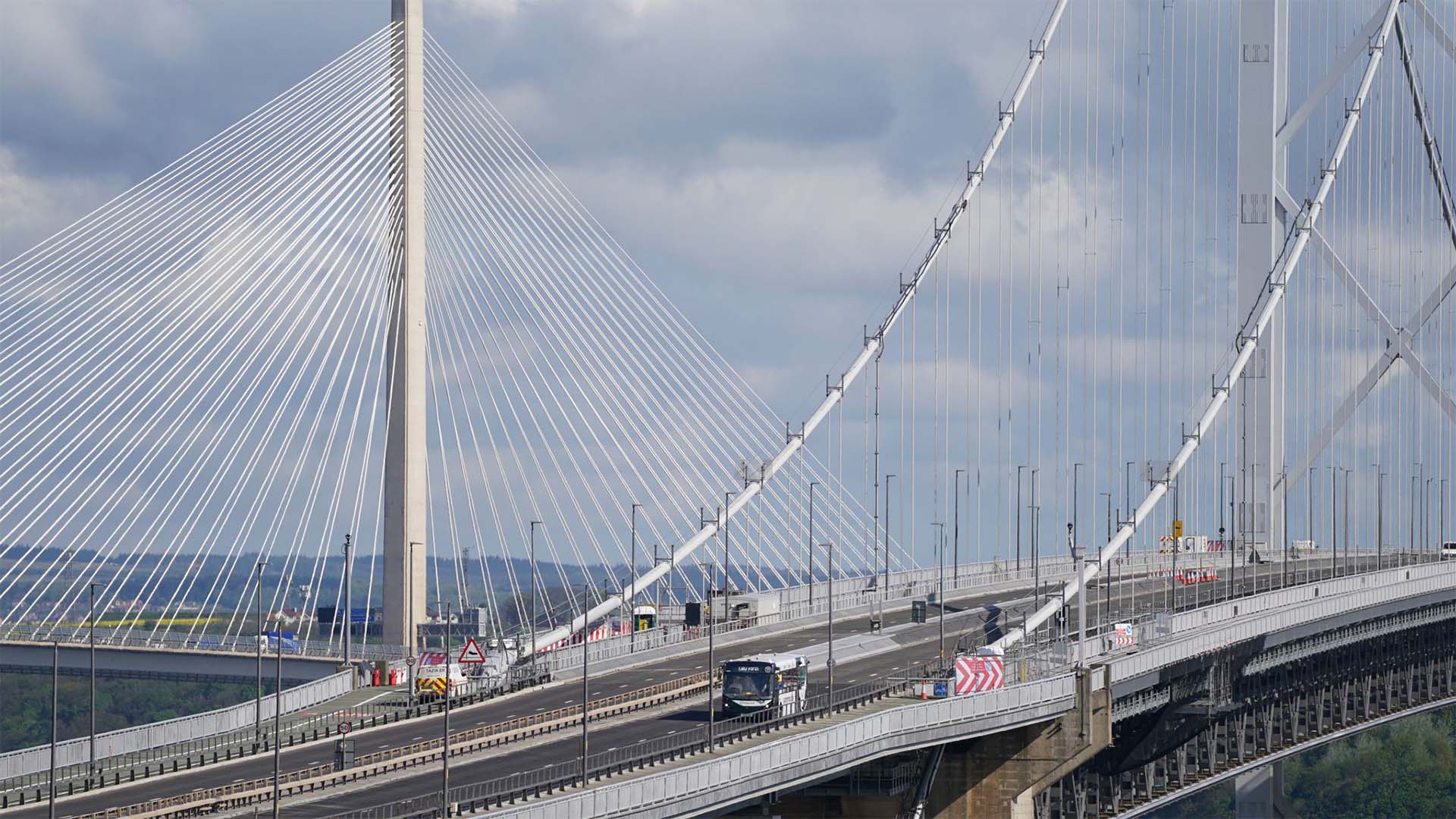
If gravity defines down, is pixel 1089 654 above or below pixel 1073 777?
above

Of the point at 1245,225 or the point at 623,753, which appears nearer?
the point at 623,753

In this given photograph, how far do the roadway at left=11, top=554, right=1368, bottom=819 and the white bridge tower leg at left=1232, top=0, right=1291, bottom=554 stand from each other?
86.2ft

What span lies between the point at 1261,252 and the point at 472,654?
68031 millimetres

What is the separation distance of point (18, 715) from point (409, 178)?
79.2 meters

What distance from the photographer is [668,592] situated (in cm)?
9238

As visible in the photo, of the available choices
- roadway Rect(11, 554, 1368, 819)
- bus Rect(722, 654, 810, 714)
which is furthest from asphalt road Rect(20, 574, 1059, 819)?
bus Rect(722, 654, 810, 714)

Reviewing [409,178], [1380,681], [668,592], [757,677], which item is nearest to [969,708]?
[757,677]

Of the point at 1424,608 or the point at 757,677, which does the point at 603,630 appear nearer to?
the point at 757,677

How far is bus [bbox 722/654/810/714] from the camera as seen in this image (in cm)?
6544

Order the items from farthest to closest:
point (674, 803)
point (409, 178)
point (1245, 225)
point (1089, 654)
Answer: point (1245, 225) < point (409, 178) < point (1089, 654) < point (674, 803)

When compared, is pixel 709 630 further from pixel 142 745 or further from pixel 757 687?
pixel 142 745

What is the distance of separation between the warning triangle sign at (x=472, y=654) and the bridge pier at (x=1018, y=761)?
1632cm

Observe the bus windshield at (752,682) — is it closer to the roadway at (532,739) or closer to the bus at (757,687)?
the bus at (757,687)

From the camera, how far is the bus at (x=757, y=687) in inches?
2576
